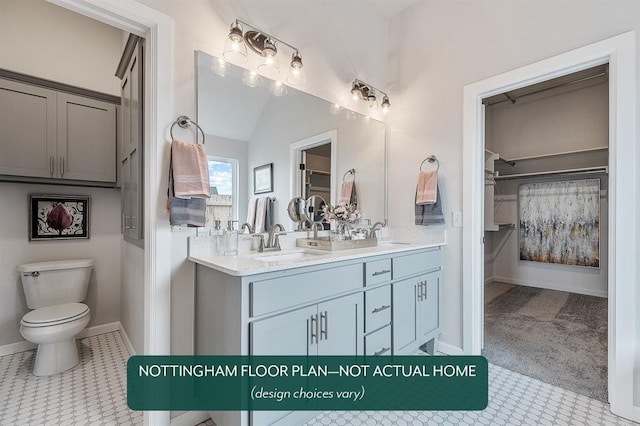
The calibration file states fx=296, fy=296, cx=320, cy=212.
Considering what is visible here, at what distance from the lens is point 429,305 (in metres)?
2.33

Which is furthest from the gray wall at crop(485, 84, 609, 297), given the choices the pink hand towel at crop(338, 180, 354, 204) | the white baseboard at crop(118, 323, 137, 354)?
the white baseboard at crop(118, 323, 137, 354)

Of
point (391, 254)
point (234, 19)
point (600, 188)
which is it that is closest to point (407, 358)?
point (391, 254)

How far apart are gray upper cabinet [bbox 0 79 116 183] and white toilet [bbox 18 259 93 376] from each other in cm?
75

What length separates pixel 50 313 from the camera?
214 cm

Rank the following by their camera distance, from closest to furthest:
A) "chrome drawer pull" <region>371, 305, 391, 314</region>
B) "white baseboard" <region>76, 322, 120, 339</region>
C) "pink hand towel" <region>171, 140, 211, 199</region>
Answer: "pink hand towel" <region>171, 140, 211, 199</region>, "chrome drawer pull" <region>371, 305, 391, 314</region>, "white baseboard" <region>76, 322, 120, 339</region>

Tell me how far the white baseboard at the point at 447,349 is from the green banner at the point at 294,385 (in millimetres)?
199

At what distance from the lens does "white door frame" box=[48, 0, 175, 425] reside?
151 centimetres

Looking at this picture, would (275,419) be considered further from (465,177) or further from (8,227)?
(8,227)

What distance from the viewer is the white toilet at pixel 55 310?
202 cm

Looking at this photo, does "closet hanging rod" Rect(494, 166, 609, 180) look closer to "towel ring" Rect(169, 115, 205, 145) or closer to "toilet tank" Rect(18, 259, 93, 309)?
"towel ring" Rect(169, 115, 205, 145)

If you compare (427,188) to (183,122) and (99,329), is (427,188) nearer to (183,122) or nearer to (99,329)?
(183,122)

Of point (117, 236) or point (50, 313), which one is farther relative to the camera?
point (117, 236)

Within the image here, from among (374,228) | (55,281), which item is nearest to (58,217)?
(55,281)

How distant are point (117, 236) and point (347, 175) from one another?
2.31 metres
